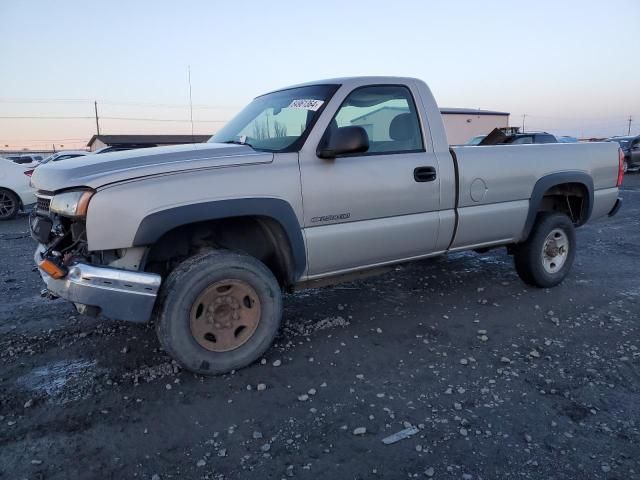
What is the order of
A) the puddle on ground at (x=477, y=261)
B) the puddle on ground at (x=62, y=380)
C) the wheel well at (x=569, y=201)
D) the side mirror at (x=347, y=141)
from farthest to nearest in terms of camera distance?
the puddle on ground at (x=477, y=261), the wheel well at (x=569, y=201), the side mirror at (x=347, y=141), the puddle on ground at (x=62, y=380)

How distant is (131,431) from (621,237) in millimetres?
7746

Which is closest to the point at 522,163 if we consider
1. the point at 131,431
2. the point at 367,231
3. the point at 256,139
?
the point at 367,231

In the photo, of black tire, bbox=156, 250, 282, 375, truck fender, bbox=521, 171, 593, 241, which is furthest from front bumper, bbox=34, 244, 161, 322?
truck fender, bbox=521, 171, 593, 241

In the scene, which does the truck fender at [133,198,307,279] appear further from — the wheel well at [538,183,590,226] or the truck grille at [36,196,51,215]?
the wheel well at [538,183,590,226]

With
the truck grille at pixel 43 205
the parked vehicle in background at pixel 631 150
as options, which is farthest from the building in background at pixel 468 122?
the truck grille at pixel 43 205

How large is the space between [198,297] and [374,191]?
152 cm

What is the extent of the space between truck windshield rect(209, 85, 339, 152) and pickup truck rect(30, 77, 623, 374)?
1 centimetres

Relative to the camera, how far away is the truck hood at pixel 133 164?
9.15 feet

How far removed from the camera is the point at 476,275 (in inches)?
217

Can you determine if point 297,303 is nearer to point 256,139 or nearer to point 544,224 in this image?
point 256,139

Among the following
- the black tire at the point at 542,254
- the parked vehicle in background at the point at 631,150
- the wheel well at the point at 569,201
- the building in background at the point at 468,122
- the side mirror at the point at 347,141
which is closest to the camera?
the side mirror at the point at 347,141

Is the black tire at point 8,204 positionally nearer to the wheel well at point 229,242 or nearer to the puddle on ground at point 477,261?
the wheel well at point 229,242

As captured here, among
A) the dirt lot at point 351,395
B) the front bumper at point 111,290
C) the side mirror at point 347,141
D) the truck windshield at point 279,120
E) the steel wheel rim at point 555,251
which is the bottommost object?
the dirt lot at point 351,395

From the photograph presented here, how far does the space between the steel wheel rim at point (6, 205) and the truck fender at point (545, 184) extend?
10.9 meters
